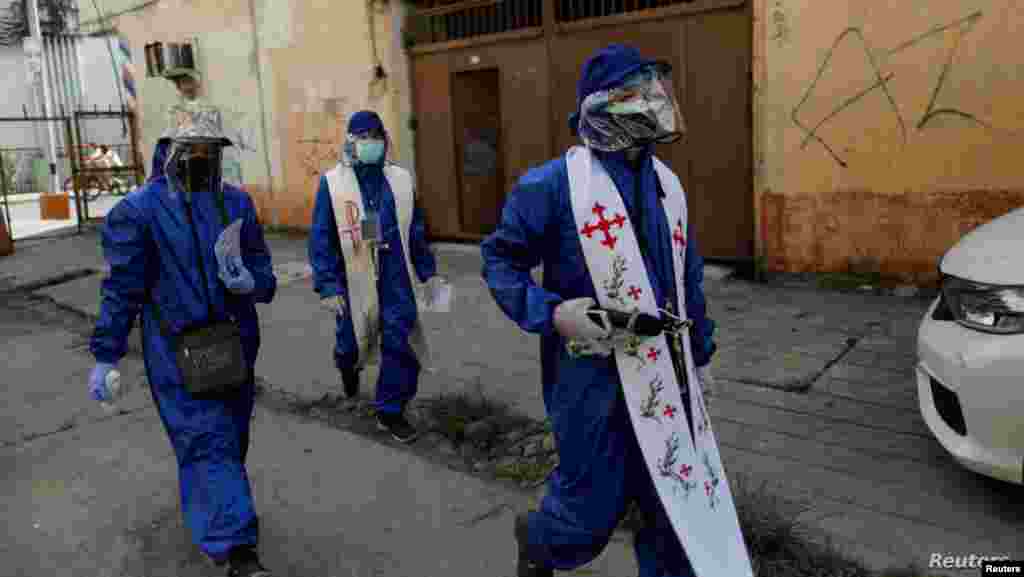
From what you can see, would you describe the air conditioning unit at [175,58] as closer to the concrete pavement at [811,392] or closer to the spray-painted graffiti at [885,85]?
the concrete pavement at [811,392]

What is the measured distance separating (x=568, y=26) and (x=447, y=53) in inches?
72.0

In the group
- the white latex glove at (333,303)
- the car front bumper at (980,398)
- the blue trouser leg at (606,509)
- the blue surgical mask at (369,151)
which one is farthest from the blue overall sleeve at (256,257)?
the car front bumper at (980,398)

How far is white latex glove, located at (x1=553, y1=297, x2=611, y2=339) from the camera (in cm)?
258

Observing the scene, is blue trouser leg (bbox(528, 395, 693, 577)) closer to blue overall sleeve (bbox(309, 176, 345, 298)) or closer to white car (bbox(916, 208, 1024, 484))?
white car (bbox(916, 208, 1024, 484))

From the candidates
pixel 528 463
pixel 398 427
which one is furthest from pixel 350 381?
pixel 528 463

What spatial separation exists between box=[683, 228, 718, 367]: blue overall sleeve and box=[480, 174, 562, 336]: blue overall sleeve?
0.51 metres

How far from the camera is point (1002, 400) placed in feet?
10.7

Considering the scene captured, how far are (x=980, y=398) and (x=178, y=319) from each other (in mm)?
3021

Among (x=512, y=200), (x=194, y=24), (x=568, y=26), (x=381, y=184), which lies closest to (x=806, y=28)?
(x=568, y=26)

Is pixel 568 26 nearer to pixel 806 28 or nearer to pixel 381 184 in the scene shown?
pixel 806 28

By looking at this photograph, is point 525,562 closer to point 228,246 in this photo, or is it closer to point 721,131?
point 228,246

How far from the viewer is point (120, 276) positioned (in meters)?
3.34

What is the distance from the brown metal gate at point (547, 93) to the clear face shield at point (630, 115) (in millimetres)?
5223

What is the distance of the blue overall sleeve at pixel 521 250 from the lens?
270 cm
